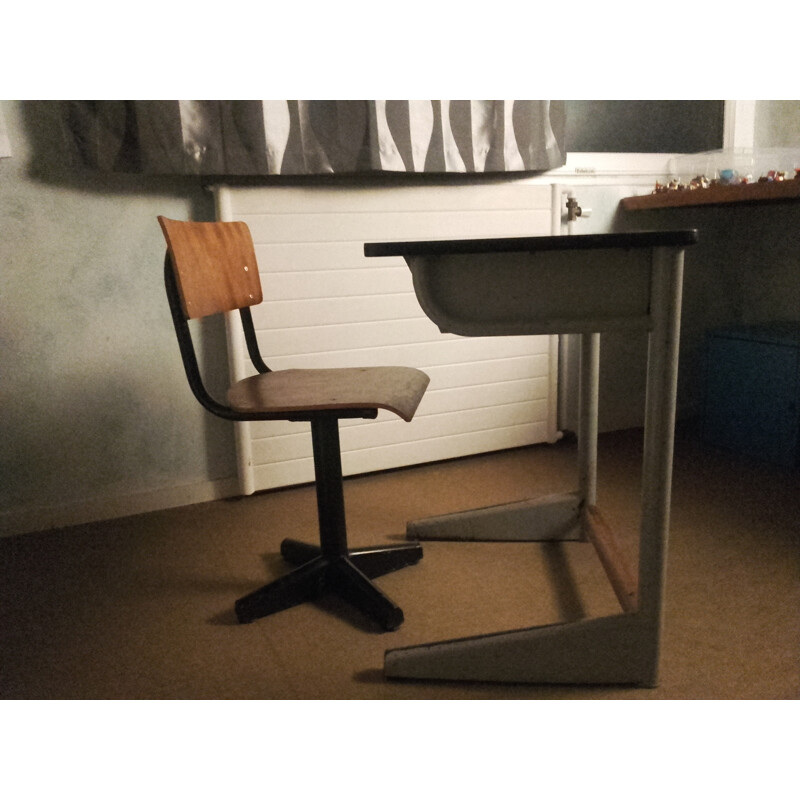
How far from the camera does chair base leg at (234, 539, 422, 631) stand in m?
1.32

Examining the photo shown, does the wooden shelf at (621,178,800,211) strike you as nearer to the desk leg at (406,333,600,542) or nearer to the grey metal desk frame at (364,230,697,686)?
the desk leg at (406,333,600,542)

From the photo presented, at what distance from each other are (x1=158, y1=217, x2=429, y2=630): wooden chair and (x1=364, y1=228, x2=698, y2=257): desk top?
30cm

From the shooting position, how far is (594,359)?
160cm

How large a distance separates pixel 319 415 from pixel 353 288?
35.6 inches

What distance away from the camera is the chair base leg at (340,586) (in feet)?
4.33

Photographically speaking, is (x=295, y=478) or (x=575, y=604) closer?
(x=575, y=604)

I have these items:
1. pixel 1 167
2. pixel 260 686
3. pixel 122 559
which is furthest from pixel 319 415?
pixel 1 167

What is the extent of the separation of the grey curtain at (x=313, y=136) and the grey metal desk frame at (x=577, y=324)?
35.1 inches

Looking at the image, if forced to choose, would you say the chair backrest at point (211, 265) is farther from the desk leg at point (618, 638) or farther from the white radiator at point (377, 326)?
the desk leg at point (618, 638)

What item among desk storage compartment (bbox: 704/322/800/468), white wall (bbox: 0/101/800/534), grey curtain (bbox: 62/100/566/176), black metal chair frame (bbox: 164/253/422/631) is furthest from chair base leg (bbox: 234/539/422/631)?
desk storage compartment (bbox: 704/322/800/468)

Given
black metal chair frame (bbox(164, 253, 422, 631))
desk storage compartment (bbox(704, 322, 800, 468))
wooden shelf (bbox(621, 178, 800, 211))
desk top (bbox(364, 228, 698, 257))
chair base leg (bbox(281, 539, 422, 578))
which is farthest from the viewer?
desk storage compartment (bbox(704, 322, 800, 468))

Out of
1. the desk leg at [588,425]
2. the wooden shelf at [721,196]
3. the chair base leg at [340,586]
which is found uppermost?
the wooden shelf at [721,196]

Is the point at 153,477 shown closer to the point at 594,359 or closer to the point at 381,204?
the point at 381,204

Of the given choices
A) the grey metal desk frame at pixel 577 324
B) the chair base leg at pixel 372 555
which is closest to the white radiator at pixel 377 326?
the chair base leg at pixel 372 555
